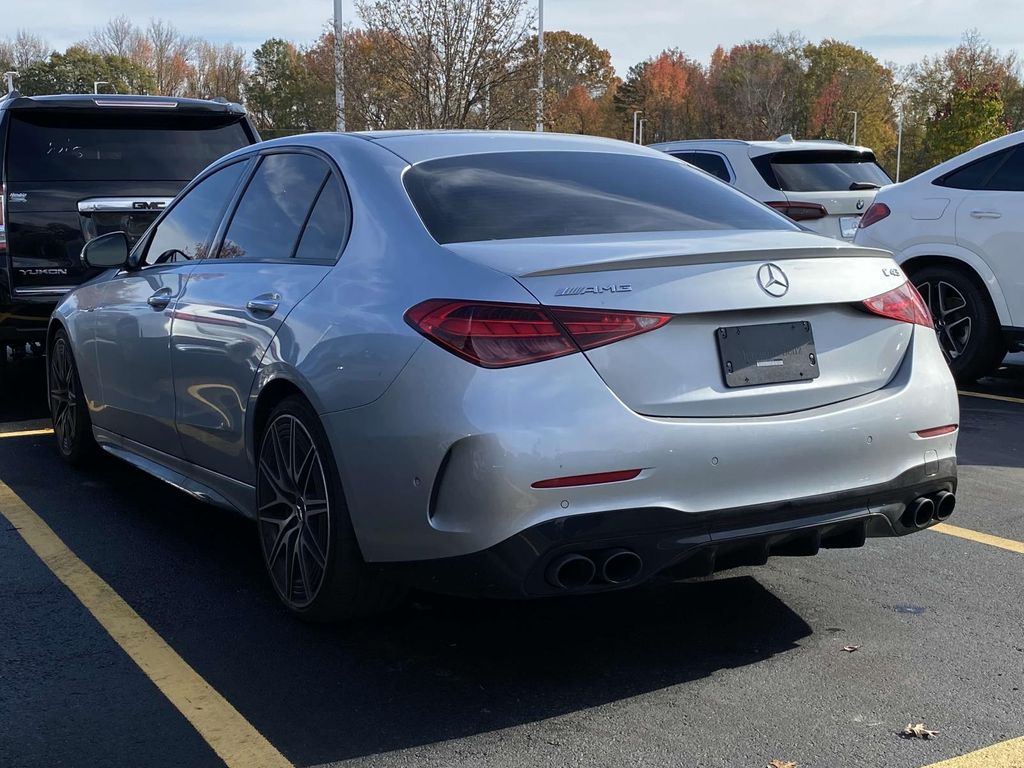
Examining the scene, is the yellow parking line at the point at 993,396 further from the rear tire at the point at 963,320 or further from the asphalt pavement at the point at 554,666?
the asphalt pavement at the point at 554,666

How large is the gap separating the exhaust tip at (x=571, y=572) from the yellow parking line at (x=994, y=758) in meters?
0.94

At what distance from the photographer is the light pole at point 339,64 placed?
23656 mm

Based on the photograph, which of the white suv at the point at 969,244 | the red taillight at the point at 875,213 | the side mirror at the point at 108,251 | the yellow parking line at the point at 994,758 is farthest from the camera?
the red taillight at the point at 875,213

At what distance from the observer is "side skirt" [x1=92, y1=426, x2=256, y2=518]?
14.4ft

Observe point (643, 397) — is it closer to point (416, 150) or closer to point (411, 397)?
point (411, 397)

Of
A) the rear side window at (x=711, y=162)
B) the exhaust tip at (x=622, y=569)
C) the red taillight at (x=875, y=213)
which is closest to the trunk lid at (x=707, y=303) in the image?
the exhaust tip at (x=622, y=569)

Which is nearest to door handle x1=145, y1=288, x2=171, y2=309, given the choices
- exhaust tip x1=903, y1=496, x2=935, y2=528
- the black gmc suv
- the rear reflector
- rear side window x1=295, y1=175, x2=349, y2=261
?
rear side window x1=295, y1=175, x2=349, y2=261

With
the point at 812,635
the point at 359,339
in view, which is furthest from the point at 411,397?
the point at 812,635

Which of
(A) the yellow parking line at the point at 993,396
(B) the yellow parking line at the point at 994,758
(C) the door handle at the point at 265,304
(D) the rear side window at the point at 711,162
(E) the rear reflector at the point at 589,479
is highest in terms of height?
(D) the rear side window at the point at 711,162

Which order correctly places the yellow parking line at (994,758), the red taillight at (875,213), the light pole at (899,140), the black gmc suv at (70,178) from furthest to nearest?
the light pole at (899,140) → the red taillight at (875,213) → the black gmc suv at (70,178) → the yellow parking line at (994,758)

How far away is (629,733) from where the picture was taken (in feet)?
10.3

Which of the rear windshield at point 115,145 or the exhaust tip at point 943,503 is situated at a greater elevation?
the rear windshield at point 115,145

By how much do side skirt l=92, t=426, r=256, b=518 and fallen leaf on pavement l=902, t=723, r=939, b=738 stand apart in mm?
2245

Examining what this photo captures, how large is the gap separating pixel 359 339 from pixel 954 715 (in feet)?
6.25
